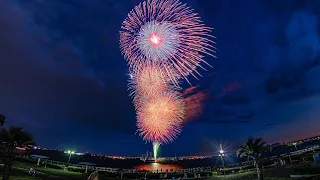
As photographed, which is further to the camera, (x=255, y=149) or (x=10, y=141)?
(x=255, y=149)

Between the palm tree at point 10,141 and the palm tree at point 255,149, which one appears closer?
the palm tree at point 10,141

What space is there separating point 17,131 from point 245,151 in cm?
3693

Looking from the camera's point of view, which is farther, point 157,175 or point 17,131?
point 157,175

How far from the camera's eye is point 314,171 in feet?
113

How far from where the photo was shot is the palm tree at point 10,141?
1171 inches

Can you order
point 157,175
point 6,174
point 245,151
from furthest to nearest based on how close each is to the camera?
1. point 157,175
2. point 245,151
3. point 6,174

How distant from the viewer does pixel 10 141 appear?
3117 cm

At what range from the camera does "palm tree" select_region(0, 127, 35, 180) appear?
2974cm

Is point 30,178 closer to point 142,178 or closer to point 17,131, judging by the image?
point 17,131

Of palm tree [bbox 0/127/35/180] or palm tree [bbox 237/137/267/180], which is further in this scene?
palm tree [bbox 237/137/267/180]

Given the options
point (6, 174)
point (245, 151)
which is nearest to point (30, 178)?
point (6, 174)

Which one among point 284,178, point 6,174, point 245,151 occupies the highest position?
point 245,151

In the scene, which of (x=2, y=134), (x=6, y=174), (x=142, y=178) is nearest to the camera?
(x=6, y=174)

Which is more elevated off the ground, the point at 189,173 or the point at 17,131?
the point at 17,131
